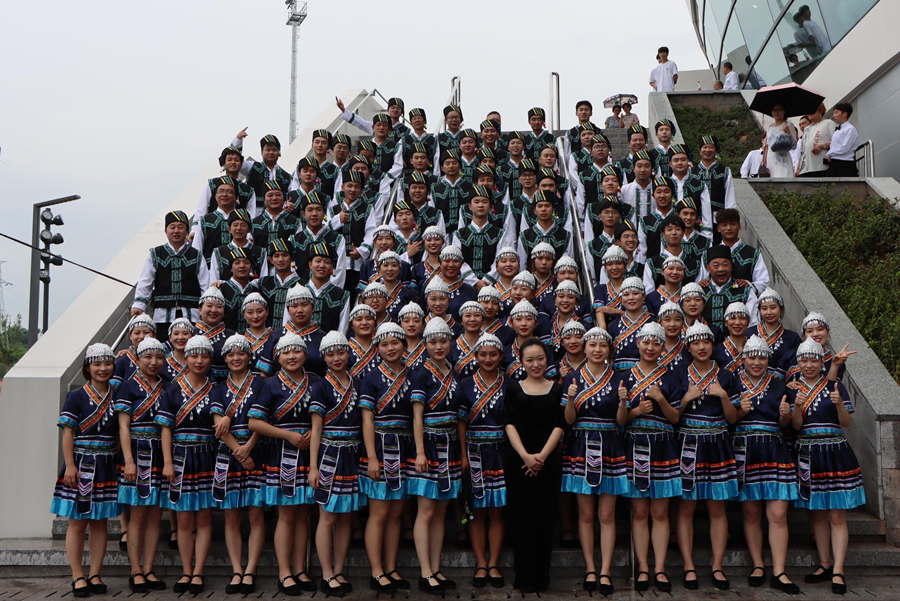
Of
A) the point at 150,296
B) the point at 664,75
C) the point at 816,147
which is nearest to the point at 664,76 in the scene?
the point at 664,75

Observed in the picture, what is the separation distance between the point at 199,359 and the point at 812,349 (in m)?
4.60

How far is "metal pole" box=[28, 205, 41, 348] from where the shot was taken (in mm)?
14250

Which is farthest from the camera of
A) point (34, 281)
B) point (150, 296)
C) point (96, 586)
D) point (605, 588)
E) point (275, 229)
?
point (34, 281)

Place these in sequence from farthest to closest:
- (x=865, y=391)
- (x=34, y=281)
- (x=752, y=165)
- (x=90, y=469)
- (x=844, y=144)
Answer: (x=34, y=281)
(x=752, y=165)
(x=844, y=144)
(x=865, y=391)
(x=90, y=469)

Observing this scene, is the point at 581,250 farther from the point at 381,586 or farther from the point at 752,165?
the point at 752,165

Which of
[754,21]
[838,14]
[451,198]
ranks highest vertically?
[754,21]

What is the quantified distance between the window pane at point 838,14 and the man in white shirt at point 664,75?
3.41 meters

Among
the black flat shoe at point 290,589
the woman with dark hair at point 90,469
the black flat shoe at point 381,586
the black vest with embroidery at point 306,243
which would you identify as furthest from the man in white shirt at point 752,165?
the woman with dark hair at point 90,469

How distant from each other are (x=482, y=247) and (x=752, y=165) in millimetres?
6337

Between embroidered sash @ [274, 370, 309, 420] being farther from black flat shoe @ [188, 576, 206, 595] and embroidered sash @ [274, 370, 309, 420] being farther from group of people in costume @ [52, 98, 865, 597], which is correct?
black flat shoe @ [188, 576, 206, 595]

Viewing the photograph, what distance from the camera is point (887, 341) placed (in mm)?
7477

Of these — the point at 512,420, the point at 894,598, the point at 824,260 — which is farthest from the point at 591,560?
the point at 824,260

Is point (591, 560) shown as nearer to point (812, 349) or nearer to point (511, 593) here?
point (511, 593)

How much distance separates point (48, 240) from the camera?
1523cm
